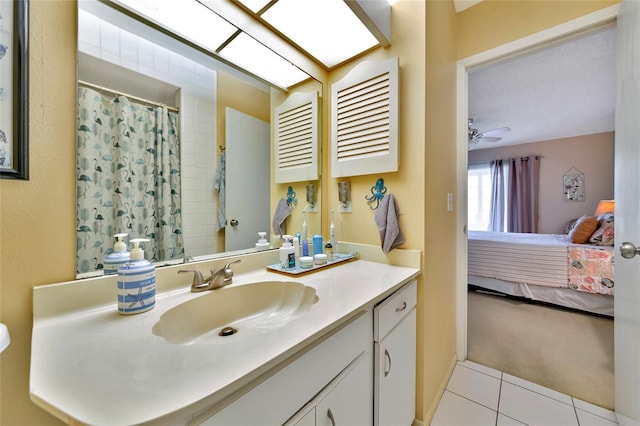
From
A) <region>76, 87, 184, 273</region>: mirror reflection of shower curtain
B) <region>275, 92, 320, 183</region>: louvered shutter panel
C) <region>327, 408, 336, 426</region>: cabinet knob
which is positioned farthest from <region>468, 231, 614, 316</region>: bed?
<region>76, 87, 184, 273</region>: mirror reflection of shower curtain

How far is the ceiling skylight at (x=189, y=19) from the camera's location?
869 mm

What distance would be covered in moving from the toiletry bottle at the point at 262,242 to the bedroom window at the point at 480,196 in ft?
18.0

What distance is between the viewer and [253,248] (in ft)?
3.94

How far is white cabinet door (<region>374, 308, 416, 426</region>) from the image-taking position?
0.88m

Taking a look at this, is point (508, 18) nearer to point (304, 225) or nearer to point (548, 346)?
point (304, 225)

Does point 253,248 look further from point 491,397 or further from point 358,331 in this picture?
point 491,397

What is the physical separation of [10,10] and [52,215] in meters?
0.50

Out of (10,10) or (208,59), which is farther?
(208,59)

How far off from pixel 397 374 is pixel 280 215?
2.98ft

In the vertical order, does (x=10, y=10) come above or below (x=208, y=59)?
below

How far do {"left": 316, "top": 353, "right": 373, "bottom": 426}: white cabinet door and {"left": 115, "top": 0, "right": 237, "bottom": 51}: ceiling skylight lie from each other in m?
1.34

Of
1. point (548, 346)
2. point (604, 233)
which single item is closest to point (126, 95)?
point (548, 346)

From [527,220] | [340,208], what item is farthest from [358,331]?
[527,220]

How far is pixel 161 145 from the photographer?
901mm
